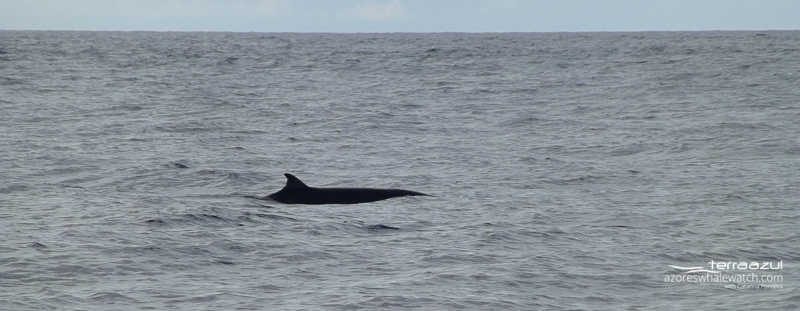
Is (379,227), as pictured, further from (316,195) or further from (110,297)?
(110,297)

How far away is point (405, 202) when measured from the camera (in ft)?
59.1

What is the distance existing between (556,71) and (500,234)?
4789 centimetres

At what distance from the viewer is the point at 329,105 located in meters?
41.4

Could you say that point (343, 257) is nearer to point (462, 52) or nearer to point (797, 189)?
point (797, 189)

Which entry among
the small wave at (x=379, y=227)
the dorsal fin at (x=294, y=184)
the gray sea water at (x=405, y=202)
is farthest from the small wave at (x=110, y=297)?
the dorsal fin at (x=294, y=184)

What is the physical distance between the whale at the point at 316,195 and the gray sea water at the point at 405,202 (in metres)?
0.38

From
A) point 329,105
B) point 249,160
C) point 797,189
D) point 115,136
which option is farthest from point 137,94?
point 797,189

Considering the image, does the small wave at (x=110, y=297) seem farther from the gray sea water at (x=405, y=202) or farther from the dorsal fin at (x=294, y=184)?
the dorsal fin at (x=294, y=184)

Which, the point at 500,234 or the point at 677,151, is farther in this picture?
the point at 677,151

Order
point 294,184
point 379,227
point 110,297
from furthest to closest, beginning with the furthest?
point 294,184, point 379,227, point 110,297

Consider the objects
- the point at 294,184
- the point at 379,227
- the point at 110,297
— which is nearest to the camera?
the point at 110,297

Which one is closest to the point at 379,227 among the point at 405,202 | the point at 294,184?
the point at 405,202

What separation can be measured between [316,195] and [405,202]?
4.31ft

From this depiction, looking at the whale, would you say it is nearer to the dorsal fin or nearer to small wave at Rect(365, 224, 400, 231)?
the dorsal fin
